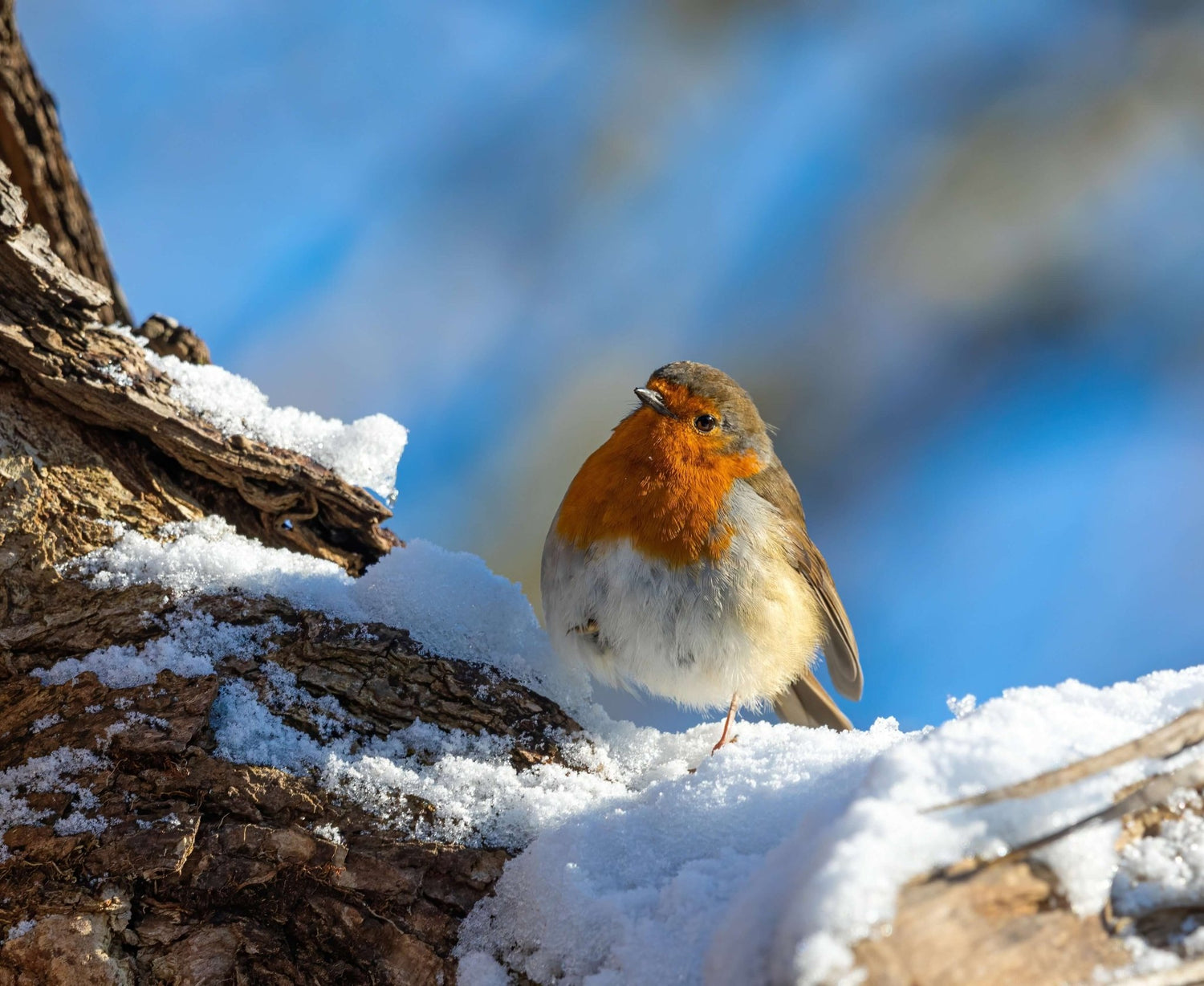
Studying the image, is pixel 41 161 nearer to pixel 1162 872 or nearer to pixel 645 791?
pixel 645 791

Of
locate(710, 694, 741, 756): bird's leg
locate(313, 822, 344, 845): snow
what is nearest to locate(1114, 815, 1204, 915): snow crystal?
locate(710, 694, 741, 756): bird's leg

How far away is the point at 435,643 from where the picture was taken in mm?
2357

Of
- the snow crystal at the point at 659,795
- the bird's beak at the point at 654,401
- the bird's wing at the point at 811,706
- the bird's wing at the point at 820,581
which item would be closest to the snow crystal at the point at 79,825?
the snow crystal at the point at 659,795

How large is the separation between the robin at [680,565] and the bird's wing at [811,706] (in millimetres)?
294

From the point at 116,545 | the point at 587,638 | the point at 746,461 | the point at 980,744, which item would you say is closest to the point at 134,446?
the point at 116,545

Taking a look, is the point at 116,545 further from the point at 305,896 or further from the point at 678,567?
the point at 678,567

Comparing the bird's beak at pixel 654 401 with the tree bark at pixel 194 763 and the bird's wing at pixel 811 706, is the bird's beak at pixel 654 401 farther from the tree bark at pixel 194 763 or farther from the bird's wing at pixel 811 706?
the bird's wing at pixel 811 706

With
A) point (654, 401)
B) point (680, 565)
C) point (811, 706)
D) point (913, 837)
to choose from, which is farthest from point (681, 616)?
point (913, 837)

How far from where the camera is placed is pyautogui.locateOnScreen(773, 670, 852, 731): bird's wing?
3193 millimetres

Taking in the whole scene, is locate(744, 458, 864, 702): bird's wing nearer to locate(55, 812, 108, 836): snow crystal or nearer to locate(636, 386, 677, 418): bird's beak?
locate(636, 386, 677, 418): bird's beak

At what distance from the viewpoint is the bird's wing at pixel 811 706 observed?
126 inches

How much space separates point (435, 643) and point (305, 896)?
2.42 ft

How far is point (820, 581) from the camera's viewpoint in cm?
311

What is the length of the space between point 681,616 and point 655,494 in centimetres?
36
